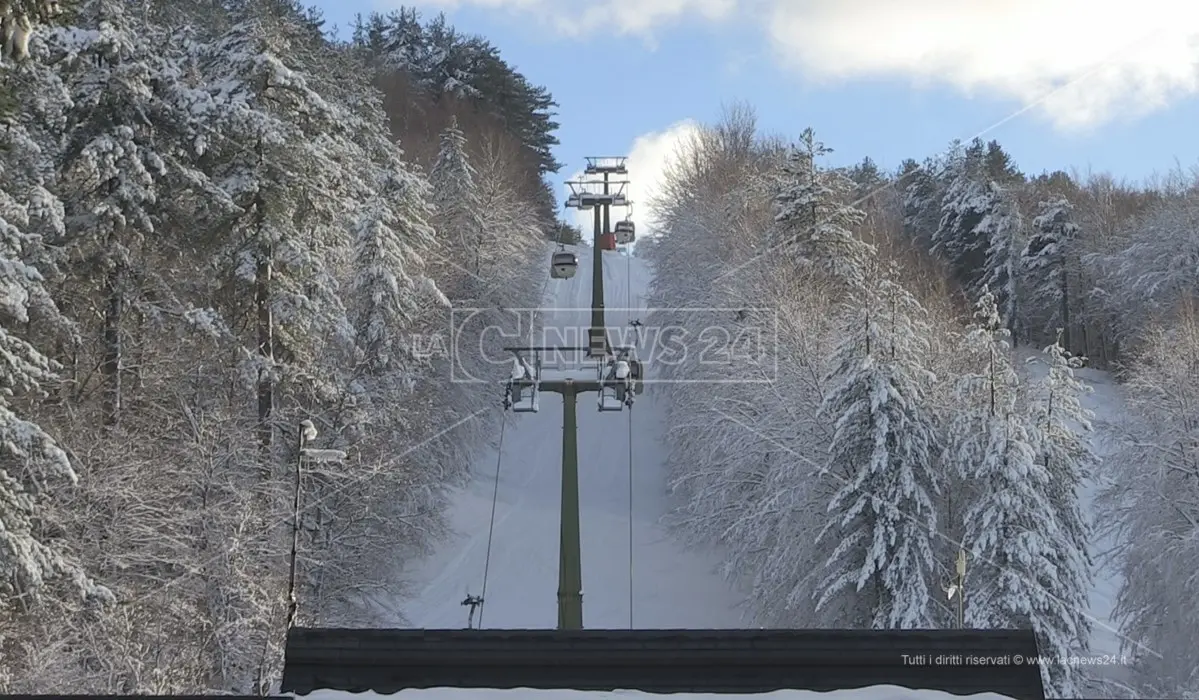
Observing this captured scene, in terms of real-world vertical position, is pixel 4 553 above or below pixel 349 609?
above

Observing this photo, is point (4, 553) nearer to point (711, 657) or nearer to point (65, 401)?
point (65, 401)

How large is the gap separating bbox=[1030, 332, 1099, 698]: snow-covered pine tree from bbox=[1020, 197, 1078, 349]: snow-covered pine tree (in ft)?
112

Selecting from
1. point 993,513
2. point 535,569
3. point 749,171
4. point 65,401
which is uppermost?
point 749,171

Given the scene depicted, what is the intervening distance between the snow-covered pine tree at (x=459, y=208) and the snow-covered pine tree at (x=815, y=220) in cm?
1390

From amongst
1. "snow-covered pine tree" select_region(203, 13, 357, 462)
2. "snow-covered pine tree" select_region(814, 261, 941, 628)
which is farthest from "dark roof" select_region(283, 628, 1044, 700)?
"snow-covered pine tree" select_region(203, 13, 357, 462)

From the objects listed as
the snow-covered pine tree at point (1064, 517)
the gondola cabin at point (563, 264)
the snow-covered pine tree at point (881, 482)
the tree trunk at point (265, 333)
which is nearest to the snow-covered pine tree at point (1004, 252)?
the snow-covered pine tree at point (1064, 517)

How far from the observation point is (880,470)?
21031mm

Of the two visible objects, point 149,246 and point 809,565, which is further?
point 809,565

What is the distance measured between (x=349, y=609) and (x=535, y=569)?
A: 23.6 ft

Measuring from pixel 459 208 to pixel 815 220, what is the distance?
17.8m

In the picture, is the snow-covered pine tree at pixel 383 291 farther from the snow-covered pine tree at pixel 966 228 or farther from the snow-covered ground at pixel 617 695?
the snow-covered pine tree at pixel 966 228

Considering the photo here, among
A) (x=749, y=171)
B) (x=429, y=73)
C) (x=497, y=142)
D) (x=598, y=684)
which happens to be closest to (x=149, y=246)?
(x=598, y=684)

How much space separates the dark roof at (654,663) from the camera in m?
6.97

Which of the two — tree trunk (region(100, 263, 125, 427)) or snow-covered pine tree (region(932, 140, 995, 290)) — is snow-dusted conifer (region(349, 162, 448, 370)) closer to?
tree trunk (region(100, 263, 125, 427))
